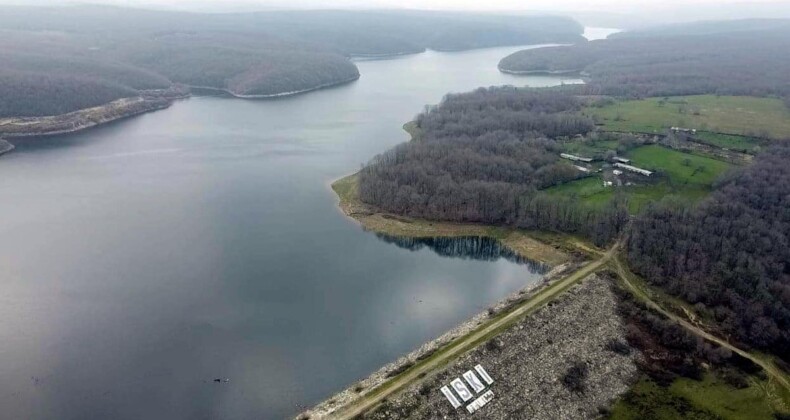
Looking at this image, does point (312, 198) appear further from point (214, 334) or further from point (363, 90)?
point (363, 90)

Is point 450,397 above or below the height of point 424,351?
below

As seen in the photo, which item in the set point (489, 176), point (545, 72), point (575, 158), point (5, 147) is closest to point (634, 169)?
point (575, 158)

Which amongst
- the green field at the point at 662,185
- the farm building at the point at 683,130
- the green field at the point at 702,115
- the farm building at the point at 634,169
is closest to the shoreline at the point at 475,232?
the green field at the point at 662,185

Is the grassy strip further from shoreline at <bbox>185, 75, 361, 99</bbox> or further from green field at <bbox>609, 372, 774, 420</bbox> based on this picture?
shoreline at <bbox>185, 75, 361, 99</bbox>

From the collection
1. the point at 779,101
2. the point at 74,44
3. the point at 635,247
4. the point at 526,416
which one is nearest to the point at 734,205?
the point at 635,247

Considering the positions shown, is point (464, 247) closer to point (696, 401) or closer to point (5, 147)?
point (696, 401)
